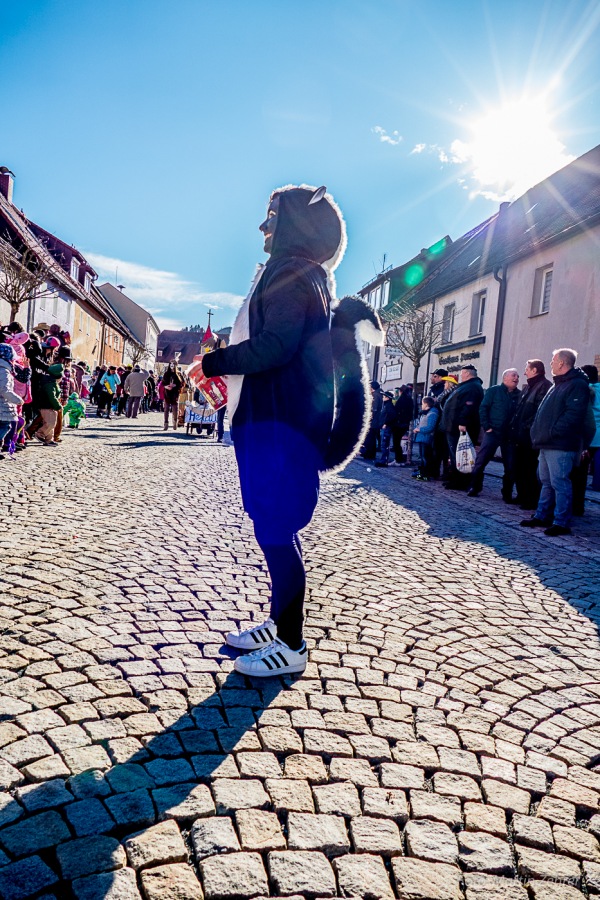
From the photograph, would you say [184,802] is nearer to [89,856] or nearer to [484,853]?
[89,856]

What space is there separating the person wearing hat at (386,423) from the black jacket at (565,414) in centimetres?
645

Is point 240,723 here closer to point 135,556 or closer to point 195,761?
point 195,761

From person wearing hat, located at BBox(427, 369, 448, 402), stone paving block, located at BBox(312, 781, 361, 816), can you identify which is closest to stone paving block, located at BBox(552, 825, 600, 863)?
stone paving block, located at BBox(312, 781, 361, 816)

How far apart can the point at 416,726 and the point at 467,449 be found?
754 centimetres

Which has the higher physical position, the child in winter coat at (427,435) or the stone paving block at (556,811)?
the child in winter coat at (427,435)

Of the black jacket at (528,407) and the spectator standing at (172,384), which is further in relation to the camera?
the spectator standing at (172,384)

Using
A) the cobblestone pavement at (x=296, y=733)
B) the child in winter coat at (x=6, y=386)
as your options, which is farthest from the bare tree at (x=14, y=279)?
the cobblestone pavement at (x=296, y=733)

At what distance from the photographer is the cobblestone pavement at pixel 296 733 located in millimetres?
1705

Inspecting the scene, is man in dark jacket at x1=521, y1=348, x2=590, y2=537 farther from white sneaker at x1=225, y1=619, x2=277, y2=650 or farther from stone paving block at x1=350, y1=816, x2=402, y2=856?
stone paving block at x1=350, y1=816, x2=402, y2=856

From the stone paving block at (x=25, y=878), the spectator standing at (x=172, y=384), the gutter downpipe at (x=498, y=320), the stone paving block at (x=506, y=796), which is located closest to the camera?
the stone paving block at (x=25, y=878)

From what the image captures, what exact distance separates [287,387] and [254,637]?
1196 millimetres

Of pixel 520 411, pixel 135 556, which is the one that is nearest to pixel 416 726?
pixel 135 556

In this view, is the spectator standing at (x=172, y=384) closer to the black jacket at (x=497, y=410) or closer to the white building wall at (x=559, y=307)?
the white building wall at (x=559, y=307)

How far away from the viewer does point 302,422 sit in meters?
2.76
